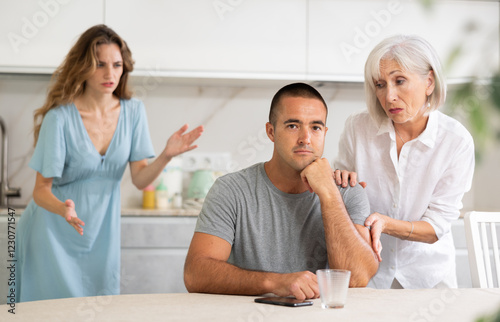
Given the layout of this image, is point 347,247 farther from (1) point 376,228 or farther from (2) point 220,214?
Result: (2) point 220,214

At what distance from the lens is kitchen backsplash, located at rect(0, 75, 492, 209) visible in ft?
10.5

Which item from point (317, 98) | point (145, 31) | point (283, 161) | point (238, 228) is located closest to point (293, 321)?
point (238, 228)

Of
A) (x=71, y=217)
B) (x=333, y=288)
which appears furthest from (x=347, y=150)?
(x=71, y=217)

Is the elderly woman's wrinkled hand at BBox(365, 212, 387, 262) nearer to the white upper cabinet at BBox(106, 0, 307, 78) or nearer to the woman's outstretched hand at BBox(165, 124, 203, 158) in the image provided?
the woman's outstretched hand at BBox(165, 124, 203, 158)

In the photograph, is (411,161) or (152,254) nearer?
(411,161)

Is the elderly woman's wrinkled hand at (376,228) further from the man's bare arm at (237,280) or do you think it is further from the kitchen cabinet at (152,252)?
the kitchen cabinet at (152,252)

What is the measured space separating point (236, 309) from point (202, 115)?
2.38 meters

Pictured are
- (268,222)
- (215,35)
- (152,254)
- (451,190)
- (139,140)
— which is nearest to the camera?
(268,222)

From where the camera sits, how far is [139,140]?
220 cm

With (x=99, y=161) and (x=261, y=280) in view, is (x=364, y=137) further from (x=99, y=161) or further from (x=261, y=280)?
(x=99, y=161)

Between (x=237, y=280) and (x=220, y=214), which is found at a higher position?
(x=220, y=214)

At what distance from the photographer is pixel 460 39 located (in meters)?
0.22

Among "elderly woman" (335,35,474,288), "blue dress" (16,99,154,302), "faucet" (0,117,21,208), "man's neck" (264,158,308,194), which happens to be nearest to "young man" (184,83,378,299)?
"man's neck" (264,158,308,194)

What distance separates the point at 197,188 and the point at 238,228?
5.72ft
